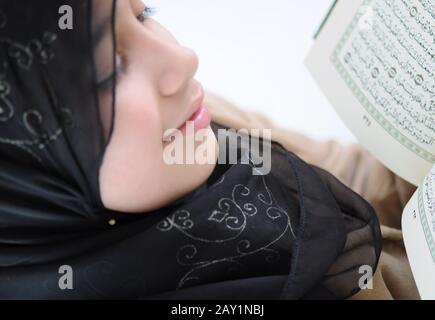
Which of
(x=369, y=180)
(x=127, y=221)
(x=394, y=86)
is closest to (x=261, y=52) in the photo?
(x=369, y=180)

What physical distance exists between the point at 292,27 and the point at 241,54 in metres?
0.15

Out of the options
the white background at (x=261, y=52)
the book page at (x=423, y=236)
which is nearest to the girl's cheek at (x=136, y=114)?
the book page at (x=423, y=236)

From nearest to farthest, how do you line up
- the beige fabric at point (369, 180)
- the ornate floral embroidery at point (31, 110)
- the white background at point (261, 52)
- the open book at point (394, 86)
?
the ornate floral embroidery at point (31, 110), the open book at point (394, 86), the beige fabric at point (369, 180), the white background at point (261, 52)

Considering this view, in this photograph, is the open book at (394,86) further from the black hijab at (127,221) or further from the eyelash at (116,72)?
the eyelash at (116,72)

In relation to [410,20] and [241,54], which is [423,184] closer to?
[410,20]

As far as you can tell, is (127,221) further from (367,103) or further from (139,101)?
(367,103)

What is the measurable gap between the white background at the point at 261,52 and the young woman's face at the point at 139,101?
631 millimetres

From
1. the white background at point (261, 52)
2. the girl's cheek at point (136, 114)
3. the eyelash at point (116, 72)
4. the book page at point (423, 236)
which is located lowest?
the book page at point (423, 236)

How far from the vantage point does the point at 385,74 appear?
697 millimetres

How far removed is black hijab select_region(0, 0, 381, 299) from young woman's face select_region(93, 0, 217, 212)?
1 centimetres

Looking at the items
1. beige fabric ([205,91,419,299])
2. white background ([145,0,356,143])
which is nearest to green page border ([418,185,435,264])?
beige fabric ([205,91,419,299])

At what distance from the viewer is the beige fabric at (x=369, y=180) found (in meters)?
0.73

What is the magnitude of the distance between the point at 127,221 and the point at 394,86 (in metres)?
0.37
